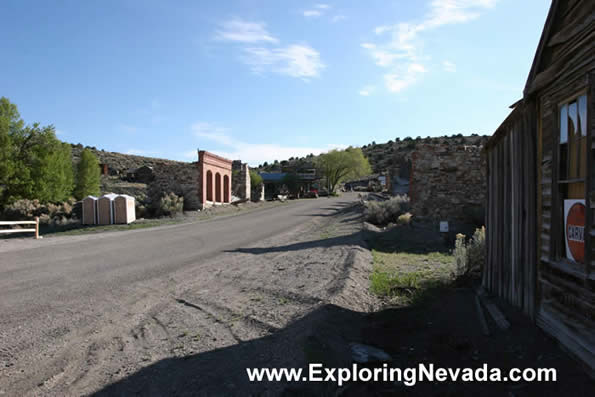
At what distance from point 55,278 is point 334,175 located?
207ft

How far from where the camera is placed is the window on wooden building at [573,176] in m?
3.66

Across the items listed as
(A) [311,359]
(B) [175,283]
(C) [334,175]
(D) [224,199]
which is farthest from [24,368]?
(C) [334,175]

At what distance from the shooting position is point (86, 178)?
32.8 metres

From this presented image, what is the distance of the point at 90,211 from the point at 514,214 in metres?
20.8

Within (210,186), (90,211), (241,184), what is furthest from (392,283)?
(241,184)

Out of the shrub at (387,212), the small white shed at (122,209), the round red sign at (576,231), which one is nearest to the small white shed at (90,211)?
the small white shed at (122,209)

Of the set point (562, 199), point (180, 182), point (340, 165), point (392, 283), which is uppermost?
point (340, 165)

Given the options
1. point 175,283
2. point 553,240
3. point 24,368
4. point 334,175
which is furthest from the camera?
point 334,175

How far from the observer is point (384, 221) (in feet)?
56.4

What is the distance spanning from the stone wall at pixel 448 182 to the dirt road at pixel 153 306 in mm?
4065

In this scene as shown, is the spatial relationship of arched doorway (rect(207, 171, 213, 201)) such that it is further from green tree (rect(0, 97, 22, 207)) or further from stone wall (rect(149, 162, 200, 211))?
green tree (rect(0, 97, 22, 207))

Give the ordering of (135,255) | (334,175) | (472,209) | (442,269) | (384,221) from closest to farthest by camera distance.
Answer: (442,269) → (135,255) → (472,209) → (384,221) → (334,175)

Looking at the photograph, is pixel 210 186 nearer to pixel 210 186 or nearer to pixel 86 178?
pixel 210 186

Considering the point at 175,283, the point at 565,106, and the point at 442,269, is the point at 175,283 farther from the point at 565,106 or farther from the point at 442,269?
the point at 565,106
